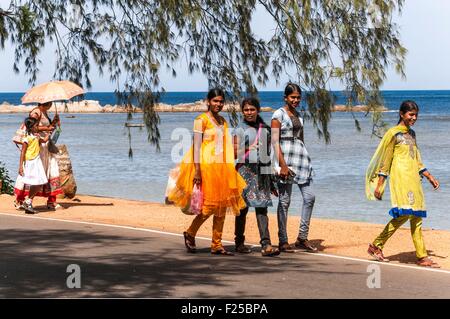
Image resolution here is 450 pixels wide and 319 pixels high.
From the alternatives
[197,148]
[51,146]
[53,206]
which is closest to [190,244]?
[197,148]

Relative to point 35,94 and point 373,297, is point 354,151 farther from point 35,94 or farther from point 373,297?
point 373,297

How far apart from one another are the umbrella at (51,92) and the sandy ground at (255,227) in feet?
6.12

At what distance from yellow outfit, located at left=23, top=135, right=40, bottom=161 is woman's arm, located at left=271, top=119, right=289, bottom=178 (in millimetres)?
5757

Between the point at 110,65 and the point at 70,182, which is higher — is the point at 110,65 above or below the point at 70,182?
above

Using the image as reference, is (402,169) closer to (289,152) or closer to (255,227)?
(289,152)

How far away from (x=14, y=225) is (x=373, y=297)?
7.08m

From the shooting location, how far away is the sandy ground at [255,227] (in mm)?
13367

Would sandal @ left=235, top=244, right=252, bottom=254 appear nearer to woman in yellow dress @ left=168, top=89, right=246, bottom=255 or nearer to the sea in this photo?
woman in yellow dress @ left=168, top=89, right=246, bottom=255

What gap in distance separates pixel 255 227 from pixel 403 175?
14.6 ft

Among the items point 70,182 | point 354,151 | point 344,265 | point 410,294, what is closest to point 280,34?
point 70,182

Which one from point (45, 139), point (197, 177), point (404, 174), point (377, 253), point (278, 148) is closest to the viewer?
point (404, 174)

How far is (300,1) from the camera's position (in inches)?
653

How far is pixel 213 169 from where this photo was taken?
12.1 m

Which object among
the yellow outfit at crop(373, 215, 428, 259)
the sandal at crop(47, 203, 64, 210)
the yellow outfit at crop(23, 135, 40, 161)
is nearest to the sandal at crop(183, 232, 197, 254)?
the yellow outfit at crop(373, 215, 428, 259)
